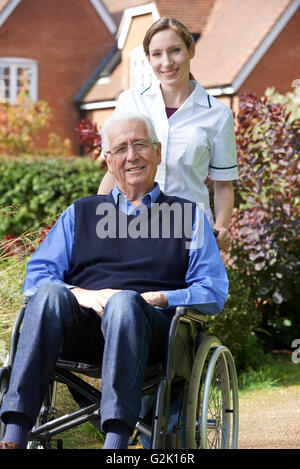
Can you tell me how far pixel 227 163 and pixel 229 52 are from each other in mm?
15261

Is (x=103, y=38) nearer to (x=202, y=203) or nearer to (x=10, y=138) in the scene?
(x=10, y=138)

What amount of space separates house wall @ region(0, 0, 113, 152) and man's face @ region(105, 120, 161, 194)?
1940cm

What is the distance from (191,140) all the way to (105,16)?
21193 mm

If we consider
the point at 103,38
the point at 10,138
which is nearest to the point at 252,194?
the point at 10,138

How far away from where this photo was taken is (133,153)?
136 inches

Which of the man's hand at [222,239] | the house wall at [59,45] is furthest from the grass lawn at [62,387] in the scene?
the house wall at [59,45]

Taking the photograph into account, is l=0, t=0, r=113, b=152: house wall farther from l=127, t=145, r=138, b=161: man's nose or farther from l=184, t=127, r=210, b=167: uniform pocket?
l=127, t=145, r=138, b=161: man's nose

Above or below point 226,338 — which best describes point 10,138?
above

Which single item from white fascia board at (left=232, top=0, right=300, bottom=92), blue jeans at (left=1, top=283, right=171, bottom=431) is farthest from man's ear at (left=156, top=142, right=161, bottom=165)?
white fascia board at (left=232, top=0, right=300, bottom=92)

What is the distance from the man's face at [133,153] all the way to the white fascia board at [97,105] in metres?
17.8

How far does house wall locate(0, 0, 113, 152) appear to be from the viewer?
906 inches

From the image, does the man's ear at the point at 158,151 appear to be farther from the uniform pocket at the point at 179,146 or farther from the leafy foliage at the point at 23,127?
the leafy foliage at the point at 23,127

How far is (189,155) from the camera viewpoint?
3.80 metres

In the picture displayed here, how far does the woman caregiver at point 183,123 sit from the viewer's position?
379cm
